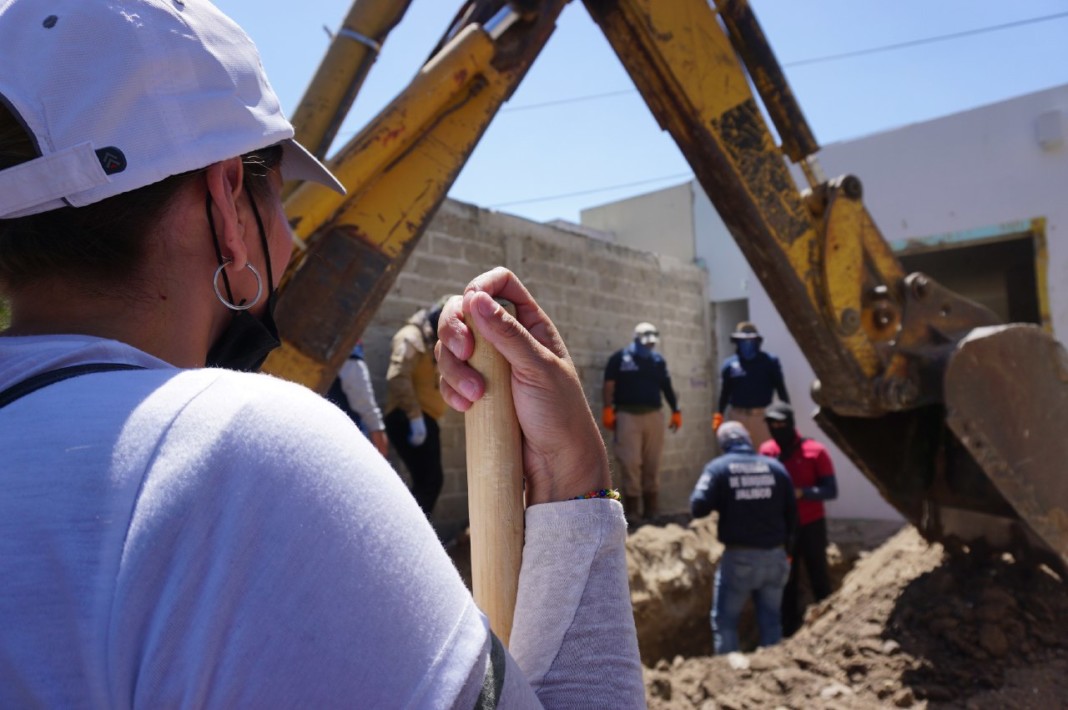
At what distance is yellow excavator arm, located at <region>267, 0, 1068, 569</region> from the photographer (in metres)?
2.91

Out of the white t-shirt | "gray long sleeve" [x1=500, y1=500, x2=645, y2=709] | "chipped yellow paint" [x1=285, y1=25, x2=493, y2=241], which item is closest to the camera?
the white t-shirt

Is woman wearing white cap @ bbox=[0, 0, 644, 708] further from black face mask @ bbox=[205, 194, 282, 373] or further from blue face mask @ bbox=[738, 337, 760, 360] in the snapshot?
blue face mask @ bbox=[738, 337, 760, 360]

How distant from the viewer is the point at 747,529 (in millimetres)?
6168

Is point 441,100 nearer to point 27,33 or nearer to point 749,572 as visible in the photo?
point 27,33

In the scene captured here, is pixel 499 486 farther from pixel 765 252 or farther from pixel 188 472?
pixel 765 252

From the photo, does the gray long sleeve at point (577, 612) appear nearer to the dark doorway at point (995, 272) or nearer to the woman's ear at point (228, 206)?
the woman's ear at point (228, 206)

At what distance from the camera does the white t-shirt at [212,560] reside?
Result: 644 millimetres

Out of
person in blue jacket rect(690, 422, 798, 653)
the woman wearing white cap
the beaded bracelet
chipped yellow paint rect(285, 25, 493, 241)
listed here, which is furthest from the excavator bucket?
the woman wearing white cap

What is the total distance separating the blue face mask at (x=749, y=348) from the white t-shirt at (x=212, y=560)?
895cm

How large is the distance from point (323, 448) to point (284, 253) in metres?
0.50

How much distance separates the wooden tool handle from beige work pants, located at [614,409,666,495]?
7.97 m

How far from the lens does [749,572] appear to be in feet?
20.5

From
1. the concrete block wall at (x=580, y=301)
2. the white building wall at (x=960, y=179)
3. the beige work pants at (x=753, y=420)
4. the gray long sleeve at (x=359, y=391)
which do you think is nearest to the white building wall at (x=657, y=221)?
the concrete block wall at (x=580, y=301)

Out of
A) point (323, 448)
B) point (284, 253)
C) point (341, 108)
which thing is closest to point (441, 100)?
point (341, 108)
